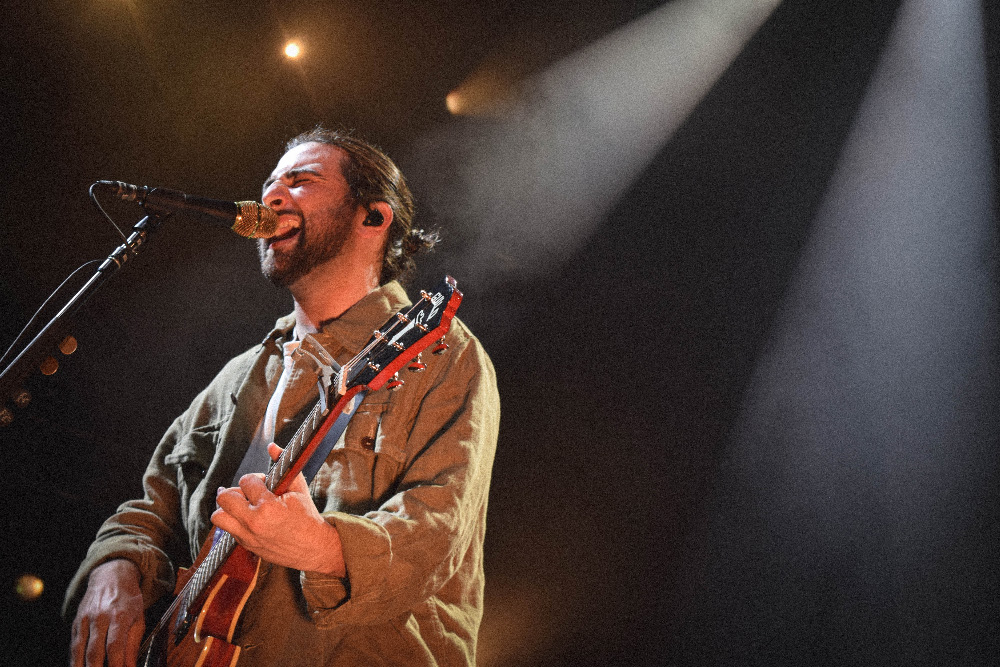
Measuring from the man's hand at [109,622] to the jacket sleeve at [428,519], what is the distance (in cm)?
79

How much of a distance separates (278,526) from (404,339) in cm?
49

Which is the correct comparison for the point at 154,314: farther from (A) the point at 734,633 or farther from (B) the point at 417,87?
(A) the point at 734,633

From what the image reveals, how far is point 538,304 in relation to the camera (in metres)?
3.31

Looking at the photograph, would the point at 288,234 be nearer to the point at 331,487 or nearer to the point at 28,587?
the point at 331,487

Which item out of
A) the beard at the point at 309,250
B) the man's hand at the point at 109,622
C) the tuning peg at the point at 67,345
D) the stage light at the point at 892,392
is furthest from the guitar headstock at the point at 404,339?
the stage light at the point at 892,392

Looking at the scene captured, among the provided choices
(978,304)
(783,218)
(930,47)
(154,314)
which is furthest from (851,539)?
(154,314)

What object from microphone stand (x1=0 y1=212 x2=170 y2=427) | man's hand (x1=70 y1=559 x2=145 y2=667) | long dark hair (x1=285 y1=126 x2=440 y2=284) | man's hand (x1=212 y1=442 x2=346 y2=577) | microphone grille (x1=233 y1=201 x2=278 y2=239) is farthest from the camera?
long dark hair (x1=285 y1=126 x2=440 y2=284)

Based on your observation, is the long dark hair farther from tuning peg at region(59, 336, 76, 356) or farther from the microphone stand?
tuning peg at region(59, 336, 76, 356)

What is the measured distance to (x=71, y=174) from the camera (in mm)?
3512

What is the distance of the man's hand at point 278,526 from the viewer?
3.83ft

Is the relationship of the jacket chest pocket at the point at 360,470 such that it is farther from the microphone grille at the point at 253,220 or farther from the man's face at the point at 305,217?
the man's face at the point at 305,217

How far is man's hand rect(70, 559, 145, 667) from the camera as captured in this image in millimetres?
1642

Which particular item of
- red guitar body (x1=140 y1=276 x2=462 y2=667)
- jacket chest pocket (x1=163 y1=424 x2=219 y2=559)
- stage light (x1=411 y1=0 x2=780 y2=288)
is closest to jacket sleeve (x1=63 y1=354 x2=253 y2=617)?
jacket chest pocket (x1=163 y1=424 x2=219 y2=559)

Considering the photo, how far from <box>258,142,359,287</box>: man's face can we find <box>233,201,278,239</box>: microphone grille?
210 mm
